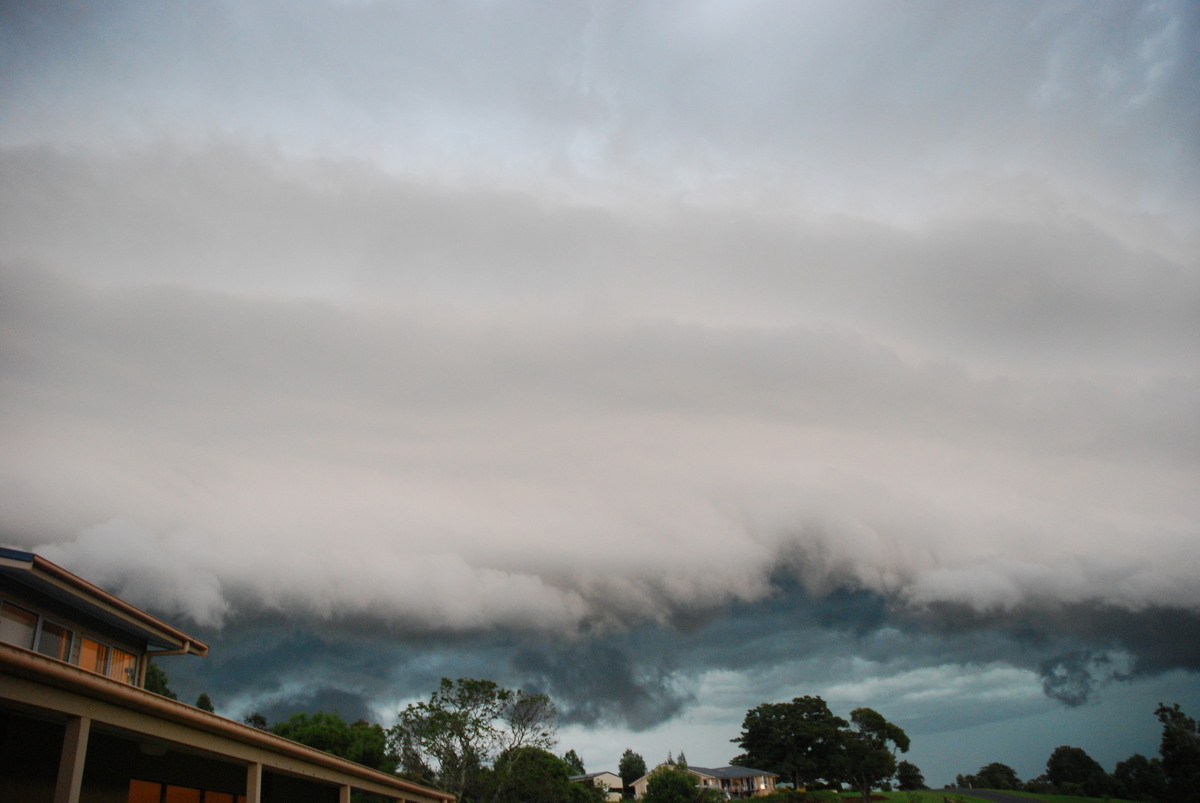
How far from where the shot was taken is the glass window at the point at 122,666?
57.4 ft

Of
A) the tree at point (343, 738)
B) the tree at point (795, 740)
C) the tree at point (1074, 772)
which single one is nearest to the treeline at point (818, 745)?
the tree at point (795, 740)

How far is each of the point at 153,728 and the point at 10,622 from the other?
4.57m

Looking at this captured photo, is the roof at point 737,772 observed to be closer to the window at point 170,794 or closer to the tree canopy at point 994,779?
the tree canopy at point 994,779

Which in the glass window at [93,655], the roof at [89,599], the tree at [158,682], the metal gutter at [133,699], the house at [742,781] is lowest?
the house at [742,781]

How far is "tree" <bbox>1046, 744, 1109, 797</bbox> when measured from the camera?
120 metres

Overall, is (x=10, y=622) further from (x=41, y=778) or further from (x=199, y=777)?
(x=199, y=777)

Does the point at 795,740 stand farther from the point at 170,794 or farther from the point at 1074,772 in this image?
the point at 170,794

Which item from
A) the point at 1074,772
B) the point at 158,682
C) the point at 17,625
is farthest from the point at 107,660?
the point at 1074,772

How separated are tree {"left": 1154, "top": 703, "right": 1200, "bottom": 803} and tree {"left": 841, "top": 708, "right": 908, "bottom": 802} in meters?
28.9

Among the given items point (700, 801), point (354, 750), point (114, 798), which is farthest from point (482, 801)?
point (114, 798)

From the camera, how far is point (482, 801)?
54.8 m

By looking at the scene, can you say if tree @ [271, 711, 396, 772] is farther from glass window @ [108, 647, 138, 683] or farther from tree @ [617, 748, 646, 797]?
tree @ [617, 748, 646, 797]

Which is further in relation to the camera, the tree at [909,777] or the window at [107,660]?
the tree at [909,777]

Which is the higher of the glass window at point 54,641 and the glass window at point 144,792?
the glass window at point 54,641
